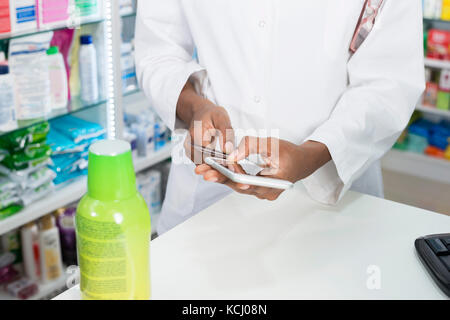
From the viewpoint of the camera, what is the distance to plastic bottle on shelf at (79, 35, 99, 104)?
236cm

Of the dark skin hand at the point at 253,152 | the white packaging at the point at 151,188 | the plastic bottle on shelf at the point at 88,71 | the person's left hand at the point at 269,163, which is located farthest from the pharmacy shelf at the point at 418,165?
the person's left hand at the point at 269,163

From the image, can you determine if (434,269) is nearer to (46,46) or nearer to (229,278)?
(229,278)

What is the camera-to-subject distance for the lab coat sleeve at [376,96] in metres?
1.19

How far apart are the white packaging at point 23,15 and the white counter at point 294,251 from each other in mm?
1246

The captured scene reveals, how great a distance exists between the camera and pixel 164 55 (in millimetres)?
1446

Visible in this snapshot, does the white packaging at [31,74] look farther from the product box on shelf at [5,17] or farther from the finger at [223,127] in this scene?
the finger at [223,127]

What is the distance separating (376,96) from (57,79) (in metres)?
1.46

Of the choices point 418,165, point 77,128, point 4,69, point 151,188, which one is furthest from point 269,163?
point 418,165

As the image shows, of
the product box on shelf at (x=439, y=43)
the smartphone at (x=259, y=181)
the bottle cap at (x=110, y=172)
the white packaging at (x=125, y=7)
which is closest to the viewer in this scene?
the bottle cap at (x=110, y=172)

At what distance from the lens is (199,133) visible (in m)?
1.16

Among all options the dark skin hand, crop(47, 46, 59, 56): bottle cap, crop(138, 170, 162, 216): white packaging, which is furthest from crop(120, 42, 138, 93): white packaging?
the dark skin hand

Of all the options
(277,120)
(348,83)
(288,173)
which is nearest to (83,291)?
(288,173)

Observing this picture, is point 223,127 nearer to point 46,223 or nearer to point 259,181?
point 259,181

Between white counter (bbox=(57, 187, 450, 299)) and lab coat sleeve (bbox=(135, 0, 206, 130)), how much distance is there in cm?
31
